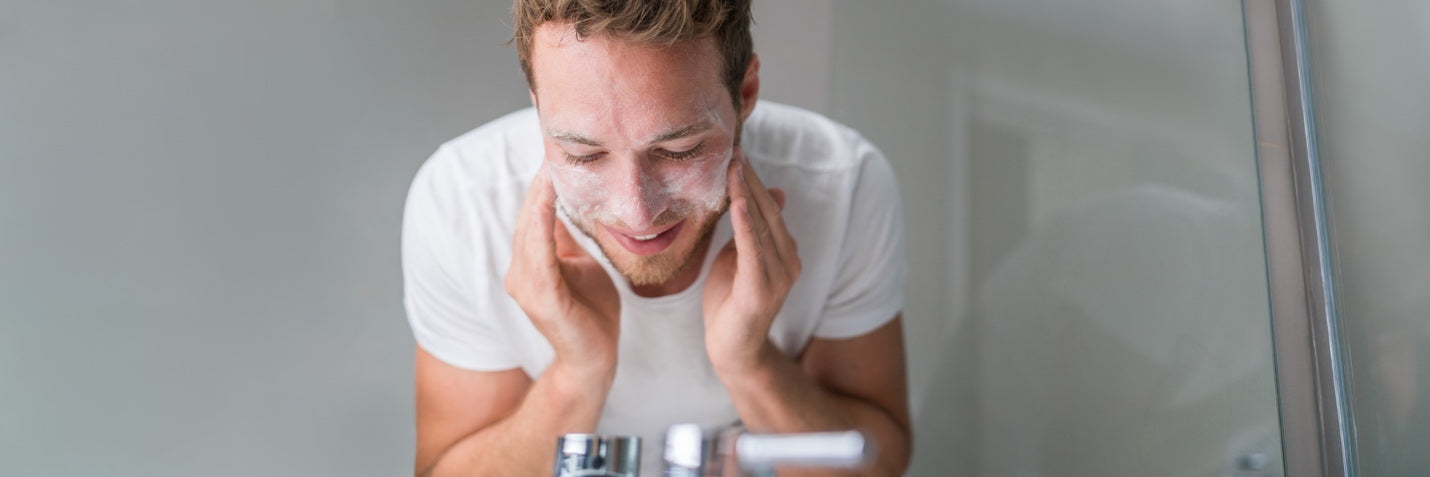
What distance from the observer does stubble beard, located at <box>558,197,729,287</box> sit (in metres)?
0.98

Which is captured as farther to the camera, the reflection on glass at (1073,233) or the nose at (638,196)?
the reflection on glass at (1073,233)

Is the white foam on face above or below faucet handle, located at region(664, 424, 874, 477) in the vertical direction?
above

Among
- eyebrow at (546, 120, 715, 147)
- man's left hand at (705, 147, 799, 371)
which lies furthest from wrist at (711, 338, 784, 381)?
eyebrow at (546, 120, 715, 147)

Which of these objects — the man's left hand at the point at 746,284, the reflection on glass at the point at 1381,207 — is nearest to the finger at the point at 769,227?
the man's left hand at the point at 746,284

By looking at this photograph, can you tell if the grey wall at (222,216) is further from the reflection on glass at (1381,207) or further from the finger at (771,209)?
the reflection on glass at (1381,207)

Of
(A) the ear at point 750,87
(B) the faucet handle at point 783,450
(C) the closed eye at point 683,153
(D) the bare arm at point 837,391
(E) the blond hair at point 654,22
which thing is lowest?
(B) the faucet handle at point 783,450

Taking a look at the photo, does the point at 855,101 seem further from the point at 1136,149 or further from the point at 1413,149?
the point at 1413,149

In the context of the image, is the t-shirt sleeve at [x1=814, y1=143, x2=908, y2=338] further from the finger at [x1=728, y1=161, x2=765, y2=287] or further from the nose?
the nose

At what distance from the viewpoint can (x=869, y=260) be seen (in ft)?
3.49

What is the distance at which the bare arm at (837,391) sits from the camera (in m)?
1.00

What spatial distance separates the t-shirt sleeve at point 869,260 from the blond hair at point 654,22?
168 millimetres

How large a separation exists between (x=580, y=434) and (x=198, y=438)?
13.2 inches

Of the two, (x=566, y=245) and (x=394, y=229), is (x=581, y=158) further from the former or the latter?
(x=394, y=229)

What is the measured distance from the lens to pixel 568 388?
992 mm
